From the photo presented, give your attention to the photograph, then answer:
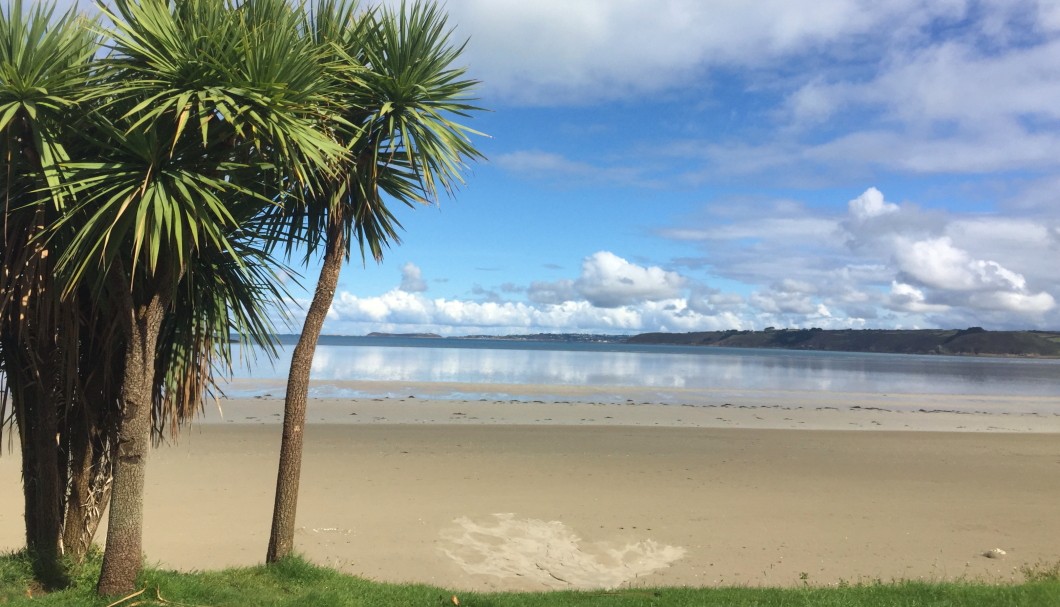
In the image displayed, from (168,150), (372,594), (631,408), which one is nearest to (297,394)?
(372,594)

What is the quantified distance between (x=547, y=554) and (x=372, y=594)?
137 inches

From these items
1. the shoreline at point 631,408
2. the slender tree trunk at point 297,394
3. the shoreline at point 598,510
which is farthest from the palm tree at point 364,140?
the shoreline at point 631,408

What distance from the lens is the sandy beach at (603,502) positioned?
27.2 ft

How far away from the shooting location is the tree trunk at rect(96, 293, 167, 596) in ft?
15.7

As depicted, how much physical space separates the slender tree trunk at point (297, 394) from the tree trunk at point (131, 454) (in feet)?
3.44

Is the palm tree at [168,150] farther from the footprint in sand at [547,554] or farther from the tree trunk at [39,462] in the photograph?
the footprint in sand at [547,554]

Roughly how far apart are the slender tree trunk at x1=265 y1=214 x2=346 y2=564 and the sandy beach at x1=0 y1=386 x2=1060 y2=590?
225cm

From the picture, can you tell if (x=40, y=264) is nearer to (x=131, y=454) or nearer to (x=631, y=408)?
(x=131, y=454)

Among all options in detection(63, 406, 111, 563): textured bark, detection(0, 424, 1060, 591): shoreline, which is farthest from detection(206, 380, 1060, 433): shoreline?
detection(63, 406, 111, 563): textured bark

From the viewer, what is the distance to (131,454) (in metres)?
4.84

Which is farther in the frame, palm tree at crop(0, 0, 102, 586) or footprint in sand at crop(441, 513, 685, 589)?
footprint in sand at crop(441, 513, 685, 589)

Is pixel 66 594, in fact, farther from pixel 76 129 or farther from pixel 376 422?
pixel 376 422

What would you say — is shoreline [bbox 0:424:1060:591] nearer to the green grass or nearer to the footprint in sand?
the footprint in sand

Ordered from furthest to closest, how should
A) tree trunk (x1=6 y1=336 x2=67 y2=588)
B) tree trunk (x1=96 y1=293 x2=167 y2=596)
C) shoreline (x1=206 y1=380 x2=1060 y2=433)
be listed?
shoreline (x1=206 y1=380 x2=1060 y2=433), tree trunk (x1=6 y1=336 x2=67 y2=588), tree trunk (x1=96 y1=293 x2=167 y2=596)
